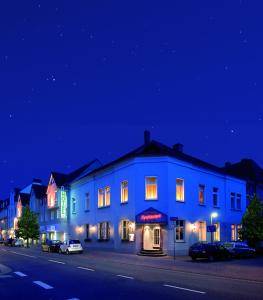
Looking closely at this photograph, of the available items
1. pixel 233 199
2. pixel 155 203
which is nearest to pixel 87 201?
pixel 155 203

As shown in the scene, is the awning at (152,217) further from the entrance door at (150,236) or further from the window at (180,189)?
the window at (180,189)

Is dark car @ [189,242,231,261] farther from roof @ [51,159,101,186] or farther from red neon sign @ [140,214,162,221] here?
roof @ [51,159,101,186]

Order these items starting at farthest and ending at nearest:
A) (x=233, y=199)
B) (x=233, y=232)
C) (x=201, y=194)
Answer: (x=233, y=199) → (x=233, y=232) → (x=201, y=194)

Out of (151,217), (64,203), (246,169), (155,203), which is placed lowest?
(151,217)

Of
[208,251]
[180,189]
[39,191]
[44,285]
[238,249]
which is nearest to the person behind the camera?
[44,285]

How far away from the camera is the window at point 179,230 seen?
39812 mm

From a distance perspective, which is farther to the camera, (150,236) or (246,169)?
(246,169)

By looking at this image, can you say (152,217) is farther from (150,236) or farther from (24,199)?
(24,199)

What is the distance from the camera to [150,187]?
131 feet

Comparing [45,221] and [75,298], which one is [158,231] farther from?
[45,221]

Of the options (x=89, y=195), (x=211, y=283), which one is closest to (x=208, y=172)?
(x=89, y=195)

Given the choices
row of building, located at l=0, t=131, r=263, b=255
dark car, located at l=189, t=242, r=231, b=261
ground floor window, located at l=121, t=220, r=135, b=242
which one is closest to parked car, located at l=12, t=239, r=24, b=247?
row of building, located at l=0, t=131, r=263, b=255

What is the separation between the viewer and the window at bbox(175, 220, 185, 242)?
39812 mm

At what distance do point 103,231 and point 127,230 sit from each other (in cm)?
574
